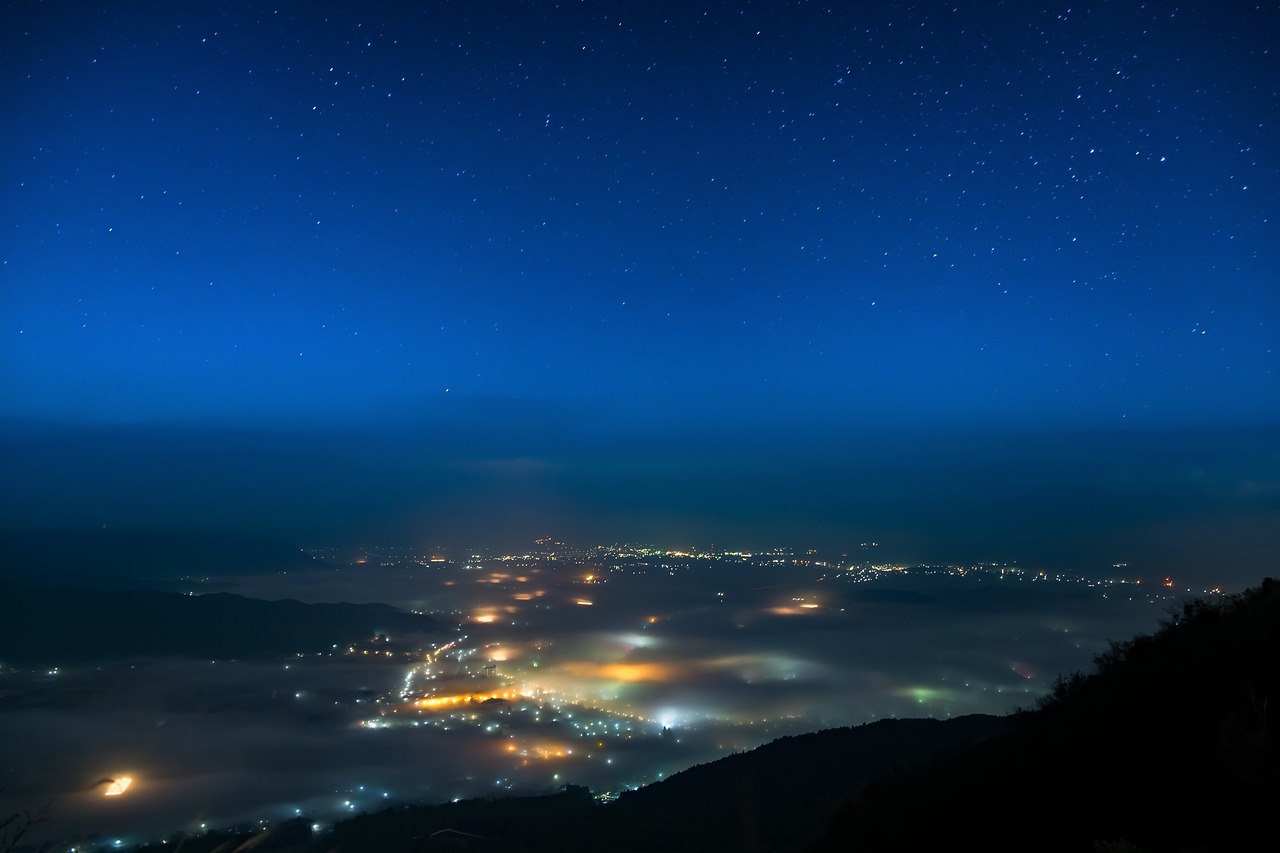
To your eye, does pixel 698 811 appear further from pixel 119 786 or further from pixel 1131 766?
pixel 119 786

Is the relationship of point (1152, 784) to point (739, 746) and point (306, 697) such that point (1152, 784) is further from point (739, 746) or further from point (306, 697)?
point (306, 697)

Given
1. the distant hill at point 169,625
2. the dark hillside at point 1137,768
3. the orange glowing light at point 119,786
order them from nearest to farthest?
the dark hillside at point 1137,768 < the orange glowing light at point 119,786 < the distant hill at point 169,625

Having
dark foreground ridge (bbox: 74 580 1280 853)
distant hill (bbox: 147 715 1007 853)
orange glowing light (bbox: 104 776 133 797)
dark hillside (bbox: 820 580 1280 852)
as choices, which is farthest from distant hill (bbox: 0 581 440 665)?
dark hillside (bbox: 820 580 1280 852)

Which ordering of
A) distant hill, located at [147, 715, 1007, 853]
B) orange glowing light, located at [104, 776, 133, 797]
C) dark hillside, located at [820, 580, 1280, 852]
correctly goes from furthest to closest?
1. orange glowing light, located at [104, 776, 133, 797]
2. distant hill, located at [147, 715, 1007, 853]
3. dark hillside, located at [820, 580, 1280, 852]

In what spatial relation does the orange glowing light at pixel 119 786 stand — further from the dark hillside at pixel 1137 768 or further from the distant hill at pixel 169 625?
the dark hillside at pixel 1137 768

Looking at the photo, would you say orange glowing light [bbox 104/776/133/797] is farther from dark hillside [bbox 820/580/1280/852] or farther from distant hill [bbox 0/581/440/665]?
dark hillside [bbox 820/580/1280/852]

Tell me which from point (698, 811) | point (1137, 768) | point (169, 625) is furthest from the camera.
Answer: point (169, 625)

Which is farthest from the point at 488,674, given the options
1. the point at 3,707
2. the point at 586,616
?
the point at 3,707

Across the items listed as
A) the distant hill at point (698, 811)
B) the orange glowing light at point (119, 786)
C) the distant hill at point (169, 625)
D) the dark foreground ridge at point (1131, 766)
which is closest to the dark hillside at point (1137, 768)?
the dark foreground ridge at point (1131, 766)

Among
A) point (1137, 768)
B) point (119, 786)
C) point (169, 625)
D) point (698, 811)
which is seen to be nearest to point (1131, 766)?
point (1137, 768)
